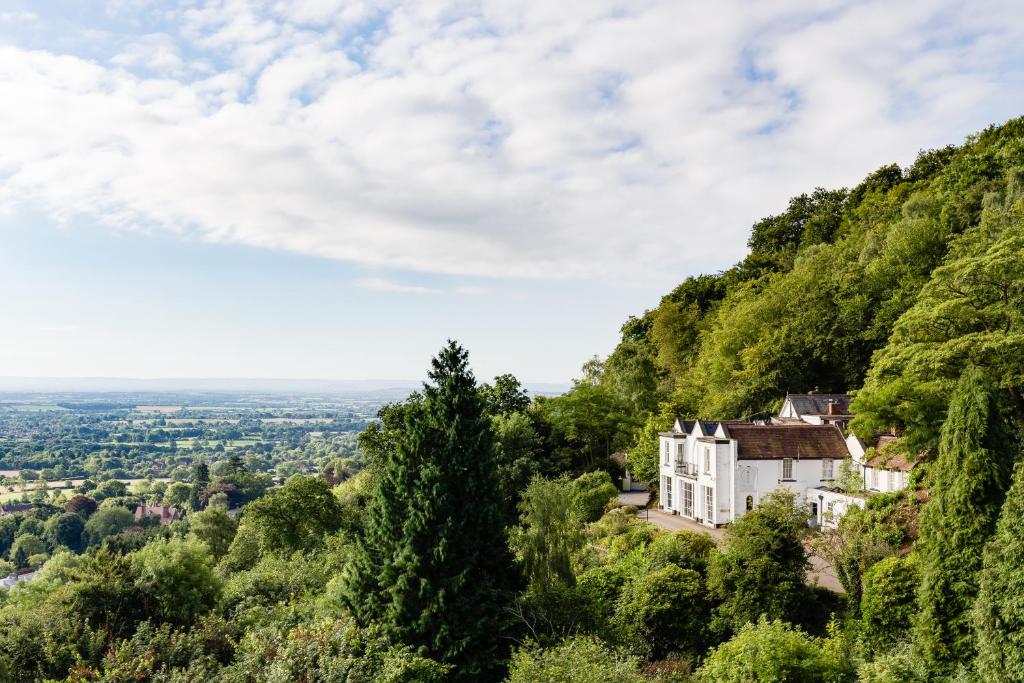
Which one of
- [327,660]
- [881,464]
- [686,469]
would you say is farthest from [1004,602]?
[686,469]

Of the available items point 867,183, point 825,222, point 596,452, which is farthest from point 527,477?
point 867,183

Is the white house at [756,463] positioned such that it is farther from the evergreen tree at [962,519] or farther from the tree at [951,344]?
the evergreen tree at [962,519]

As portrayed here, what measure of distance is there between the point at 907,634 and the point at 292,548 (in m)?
28.4

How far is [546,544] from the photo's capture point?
20141mm

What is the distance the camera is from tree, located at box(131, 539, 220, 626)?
71.6 feet

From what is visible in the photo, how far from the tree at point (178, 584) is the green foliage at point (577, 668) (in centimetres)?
1259

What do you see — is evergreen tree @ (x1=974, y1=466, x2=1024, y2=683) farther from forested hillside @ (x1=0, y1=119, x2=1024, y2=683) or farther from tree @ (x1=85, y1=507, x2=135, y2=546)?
tree @ (x1=85, y1=507, x2=135, y2=546)

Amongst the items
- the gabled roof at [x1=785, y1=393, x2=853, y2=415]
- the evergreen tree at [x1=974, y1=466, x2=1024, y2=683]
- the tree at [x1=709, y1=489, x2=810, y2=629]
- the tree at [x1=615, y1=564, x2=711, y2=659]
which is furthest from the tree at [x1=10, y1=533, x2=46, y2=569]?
the evergreen tree at [x1=974, y1=466, x2=1024, y2=683]

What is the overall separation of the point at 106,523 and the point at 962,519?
281 ft

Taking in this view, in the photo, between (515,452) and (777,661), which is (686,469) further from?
(777,661)

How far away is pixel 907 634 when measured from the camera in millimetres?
16484

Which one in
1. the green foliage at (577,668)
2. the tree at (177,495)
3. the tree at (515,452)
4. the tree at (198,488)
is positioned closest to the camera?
the green foliage at (577,668)

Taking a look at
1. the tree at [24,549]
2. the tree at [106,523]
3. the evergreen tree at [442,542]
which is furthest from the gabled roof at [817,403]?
the tree at [24,549]

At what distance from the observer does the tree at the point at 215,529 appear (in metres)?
45.2
